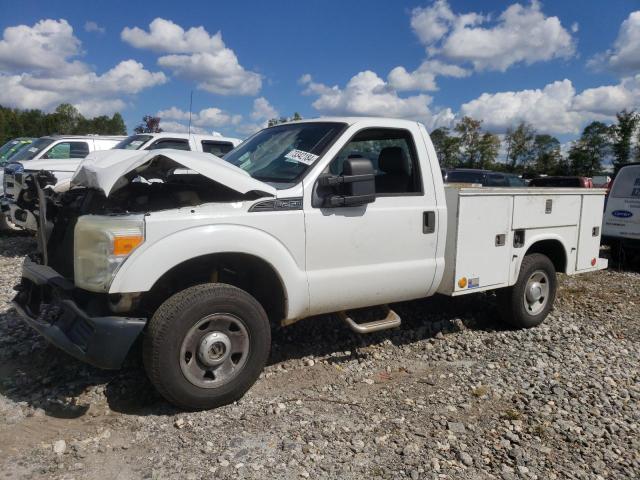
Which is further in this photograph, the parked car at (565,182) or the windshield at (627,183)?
the parked car at (565,182)

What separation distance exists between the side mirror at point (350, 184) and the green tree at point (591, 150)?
61.5 metres

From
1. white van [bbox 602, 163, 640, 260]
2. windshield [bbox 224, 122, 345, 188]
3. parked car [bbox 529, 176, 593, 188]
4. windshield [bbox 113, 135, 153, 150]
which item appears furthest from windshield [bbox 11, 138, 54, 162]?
parked car [bbox 529, 176, 593, 188]

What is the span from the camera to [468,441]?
11.6ft

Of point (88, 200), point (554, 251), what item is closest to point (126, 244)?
point (88, 200)

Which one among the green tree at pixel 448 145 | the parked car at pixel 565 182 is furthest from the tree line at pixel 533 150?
the parked car at pixel 565 182

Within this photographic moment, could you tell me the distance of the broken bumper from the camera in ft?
11.2

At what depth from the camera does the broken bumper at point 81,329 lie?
3412 millimetres

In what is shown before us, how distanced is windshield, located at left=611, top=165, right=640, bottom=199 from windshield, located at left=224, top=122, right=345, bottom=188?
7.42 m

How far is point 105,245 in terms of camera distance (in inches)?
134

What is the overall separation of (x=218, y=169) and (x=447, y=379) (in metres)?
2.52

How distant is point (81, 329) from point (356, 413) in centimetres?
194

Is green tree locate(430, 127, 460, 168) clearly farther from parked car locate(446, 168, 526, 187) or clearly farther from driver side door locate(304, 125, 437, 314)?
driver side door locate(304, 125, 437, 314)

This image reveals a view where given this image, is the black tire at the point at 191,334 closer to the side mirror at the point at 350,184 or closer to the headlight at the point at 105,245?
the headlight at the point at 105,245

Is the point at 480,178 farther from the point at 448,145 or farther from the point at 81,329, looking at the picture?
the point at 448,145
